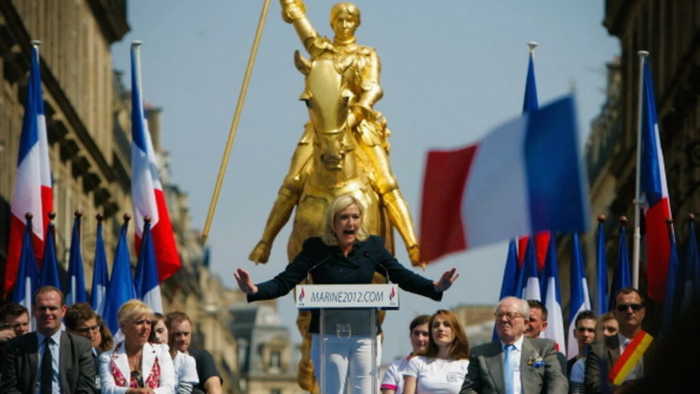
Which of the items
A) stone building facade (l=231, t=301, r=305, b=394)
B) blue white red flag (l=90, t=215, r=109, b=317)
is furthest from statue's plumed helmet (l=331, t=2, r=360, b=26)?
stone building facade (l=231, t=301, r=305, b=394)

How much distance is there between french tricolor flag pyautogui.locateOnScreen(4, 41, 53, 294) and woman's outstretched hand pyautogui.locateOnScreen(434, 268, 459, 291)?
9599mm

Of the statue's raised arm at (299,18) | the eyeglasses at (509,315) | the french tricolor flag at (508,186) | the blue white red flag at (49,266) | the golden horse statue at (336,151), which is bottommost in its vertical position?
the eyeglasses at (509,315)

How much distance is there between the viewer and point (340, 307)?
17.5 meters

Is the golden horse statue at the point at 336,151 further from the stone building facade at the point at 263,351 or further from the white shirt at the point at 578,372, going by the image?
the stone building facade at the point at 263,351

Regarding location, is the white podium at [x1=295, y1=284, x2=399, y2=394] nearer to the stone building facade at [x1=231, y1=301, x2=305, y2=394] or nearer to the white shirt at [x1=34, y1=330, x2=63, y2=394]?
the white shirt at [x1=34, y1=330, x2=63, y2=394]

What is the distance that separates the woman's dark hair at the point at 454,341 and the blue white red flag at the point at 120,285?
26.7 feet

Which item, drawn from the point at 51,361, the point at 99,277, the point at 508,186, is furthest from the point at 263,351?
the point at 508,186

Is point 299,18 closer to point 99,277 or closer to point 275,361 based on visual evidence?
point 99,277

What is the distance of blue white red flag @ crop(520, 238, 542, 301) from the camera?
25.5 m

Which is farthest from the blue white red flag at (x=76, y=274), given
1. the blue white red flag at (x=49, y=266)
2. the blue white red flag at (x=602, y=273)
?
the blue white red flag at (x=602, y=273)

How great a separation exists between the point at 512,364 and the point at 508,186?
11.2ft

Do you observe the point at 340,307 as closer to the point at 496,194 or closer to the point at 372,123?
the point at 496,194

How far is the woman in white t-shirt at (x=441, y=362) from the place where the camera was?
16.9 meters

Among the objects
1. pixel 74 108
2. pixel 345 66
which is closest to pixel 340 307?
pixel 345 66
